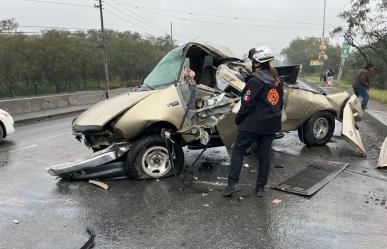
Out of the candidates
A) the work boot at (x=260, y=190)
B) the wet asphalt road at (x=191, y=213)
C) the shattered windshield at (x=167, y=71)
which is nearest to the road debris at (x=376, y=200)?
the wet asphalt road at (x=191, y=213)

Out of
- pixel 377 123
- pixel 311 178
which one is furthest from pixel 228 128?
pixel 377 123

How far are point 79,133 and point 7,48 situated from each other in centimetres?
3160

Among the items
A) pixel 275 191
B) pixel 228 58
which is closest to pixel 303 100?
pixel 228 58

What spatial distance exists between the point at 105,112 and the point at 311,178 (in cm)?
324

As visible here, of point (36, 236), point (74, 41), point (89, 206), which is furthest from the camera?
point (74, 41)

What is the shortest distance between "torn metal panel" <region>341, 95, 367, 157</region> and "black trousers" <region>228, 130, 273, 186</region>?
282 centimetres

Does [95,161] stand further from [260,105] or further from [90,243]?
[260,105]

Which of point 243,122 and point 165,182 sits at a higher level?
point 243,122

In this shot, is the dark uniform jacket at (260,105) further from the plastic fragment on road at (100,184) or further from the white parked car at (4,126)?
the white parked car at (4,126)

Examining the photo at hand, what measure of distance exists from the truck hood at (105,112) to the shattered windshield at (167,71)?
43cm

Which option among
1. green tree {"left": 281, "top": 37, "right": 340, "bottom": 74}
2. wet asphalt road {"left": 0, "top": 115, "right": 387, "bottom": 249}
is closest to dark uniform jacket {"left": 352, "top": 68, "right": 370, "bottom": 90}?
wet asphalt road {"left": 0, "top": 115, "right": 387, "bottom": 249}

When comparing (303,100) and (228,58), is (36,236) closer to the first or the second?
(228,58)

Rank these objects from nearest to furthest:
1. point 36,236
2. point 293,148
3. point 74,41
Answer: point 36,236 → point 293,148 → point 74,41

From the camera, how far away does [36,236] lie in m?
4.45
